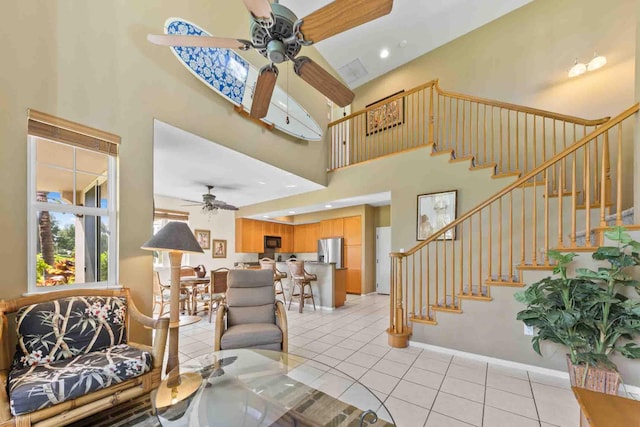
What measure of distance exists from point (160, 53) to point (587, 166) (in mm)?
4580

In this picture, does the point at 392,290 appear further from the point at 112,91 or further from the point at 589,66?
the point at 589,66

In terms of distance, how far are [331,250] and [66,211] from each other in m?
5.81

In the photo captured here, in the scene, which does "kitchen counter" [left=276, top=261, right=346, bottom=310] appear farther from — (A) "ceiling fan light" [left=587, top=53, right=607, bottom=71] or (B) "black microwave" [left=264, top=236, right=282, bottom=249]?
(A) "ceiling fan light" [left=587, top=53, right=607, bottom=71]

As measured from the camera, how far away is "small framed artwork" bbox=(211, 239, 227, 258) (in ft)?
24.3

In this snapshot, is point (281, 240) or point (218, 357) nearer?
point (218, 357)

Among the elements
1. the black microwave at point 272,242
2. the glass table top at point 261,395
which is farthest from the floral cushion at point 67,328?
the black microwave at point 272,242

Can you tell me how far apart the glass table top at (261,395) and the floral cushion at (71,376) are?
1.21ft

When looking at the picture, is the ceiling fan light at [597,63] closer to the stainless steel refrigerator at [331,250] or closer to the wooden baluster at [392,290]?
the wooden baluster at [392,290]

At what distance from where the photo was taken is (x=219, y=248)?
24.7ft

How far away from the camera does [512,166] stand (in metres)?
4.30

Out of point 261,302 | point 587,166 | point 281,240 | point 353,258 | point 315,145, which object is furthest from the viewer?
point 281,240

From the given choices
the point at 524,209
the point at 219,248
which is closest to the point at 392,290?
the point at 524,209

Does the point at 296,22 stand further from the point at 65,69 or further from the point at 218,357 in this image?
the point at 218,357

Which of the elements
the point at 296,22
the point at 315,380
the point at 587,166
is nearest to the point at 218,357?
the point at 315,380
